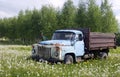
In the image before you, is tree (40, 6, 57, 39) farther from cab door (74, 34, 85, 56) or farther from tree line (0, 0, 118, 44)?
cab door (74, 34, 85, 56)

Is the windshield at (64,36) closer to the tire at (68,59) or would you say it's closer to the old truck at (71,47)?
the old truck at (71,47)

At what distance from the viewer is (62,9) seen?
71.1 metres

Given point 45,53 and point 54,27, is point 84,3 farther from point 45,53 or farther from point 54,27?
point 45,53

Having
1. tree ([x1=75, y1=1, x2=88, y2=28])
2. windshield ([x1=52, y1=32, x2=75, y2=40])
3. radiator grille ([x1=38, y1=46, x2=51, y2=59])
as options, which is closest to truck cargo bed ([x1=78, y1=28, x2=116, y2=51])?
windshield ([x1=52, y1=32, x2=75, y2=40])

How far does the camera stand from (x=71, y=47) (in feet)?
69.1

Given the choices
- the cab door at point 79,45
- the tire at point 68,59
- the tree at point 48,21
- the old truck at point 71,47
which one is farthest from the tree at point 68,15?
the tire at point 68,59

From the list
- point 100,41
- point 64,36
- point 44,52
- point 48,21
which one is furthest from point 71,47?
point 48,21

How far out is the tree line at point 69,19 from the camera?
201 ft

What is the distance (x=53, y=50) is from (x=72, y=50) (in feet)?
5.17

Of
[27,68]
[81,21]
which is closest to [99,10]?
[81,21]

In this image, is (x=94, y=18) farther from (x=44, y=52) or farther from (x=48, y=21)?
(x=44, y=52)

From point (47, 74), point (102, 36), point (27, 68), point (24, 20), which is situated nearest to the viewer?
point (47, 74)

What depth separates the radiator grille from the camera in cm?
2031

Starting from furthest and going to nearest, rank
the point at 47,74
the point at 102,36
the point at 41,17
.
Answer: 1. the point at 41,17
2. the point at 102,36
3. the point at 47,74
